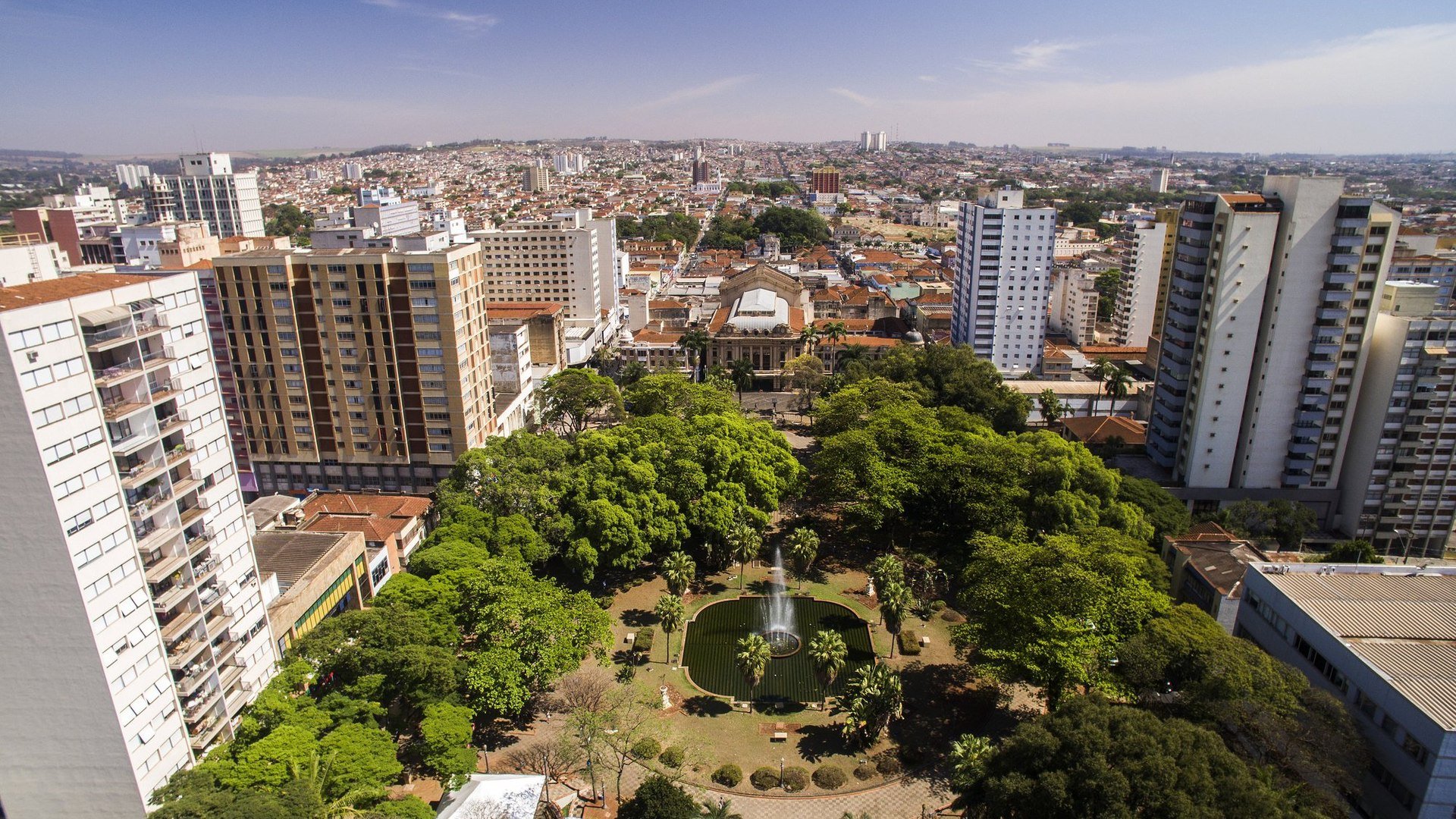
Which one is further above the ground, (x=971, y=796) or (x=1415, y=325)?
(x=1415, y=325)

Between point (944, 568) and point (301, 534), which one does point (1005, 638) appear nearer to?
point (944, 568)

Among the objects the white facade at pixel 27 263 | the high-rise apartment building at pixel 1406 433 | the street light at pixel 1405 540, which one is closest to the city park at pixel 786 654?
the high-rise apartment building at pixel 1406 433

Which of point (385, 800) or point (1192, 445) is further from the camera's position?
point (1192, 445)

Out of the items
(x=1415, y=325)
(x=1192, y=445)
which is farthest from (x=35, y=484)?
(x=1415, y=325)

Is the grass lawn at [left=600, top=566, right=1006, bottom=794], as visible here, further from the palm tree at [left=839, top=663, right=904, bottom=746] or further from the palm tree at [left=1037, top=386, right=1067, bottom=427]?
the palm tree at [left=1037, top=386, right=1067, bottom=427]

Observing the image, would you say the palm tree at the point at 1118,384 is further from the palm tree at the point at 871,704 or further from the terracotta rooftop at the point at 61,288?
the terracotta rooftop at the point at 61,288

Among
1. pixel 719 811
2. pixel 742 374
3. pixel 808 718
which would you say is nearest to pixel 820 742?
pixel 808 718

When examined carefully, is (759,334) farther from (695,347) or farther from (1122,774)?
(1122,774)
